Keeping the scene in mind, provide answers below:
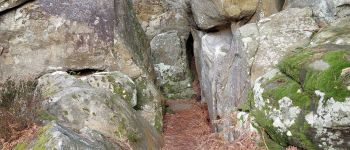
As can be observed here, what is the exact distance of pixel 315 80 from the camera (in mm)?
5434

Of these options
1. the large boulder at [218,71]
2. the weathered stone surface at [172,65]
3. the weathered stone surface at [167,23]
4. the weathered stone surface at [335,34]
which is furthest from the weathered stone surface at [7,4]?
the weathered stone surface at [167,23]

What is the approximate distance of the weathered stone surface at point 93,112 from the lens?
7.34 meters

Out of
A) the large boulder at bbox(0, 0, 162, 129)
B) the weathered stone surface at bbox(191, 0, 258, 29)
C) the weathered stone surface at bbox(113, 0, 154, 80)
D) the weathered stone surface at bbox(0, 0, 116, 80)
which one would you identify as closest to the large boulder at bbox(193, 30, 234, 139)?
the weathered stone surface at bbox(191, 0, 258, 29)

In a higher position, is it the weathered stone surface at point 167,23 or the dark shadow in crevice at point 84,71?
the dark shadow in crevice at point 84,71

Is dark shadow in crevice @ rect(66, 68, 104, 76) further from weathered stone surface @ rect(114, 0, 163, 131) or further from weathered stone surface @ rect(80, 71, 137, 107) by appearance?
weathered stone surface @ rect(80, 71, 137, 107)

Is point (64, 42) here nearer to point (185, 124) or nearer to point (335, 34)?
point (185, 124)

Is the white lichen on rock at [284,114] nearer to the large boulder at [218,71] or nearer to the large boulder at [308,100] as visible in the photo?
the large boulder at [308,100]

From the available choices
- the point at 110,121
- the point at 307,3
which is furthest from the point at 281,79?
the point at 307,3

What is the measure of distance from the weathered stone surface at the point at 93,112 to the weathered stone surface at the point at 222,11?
432cm

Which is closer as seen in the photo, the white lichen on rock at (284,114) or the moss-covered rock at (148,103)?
the white lichen on rock at (284,114)

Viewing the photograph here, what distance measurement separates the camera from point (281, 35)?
30.0 feet

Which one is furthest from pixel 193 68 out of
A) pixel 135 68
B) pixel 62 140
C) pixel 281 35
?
pixel 62 140

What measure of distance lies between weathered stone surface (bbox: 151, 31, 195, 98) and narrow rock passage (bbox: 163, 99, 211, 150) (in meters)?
1.33

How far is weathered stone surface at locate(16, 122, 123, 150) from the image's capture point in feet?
17.5
